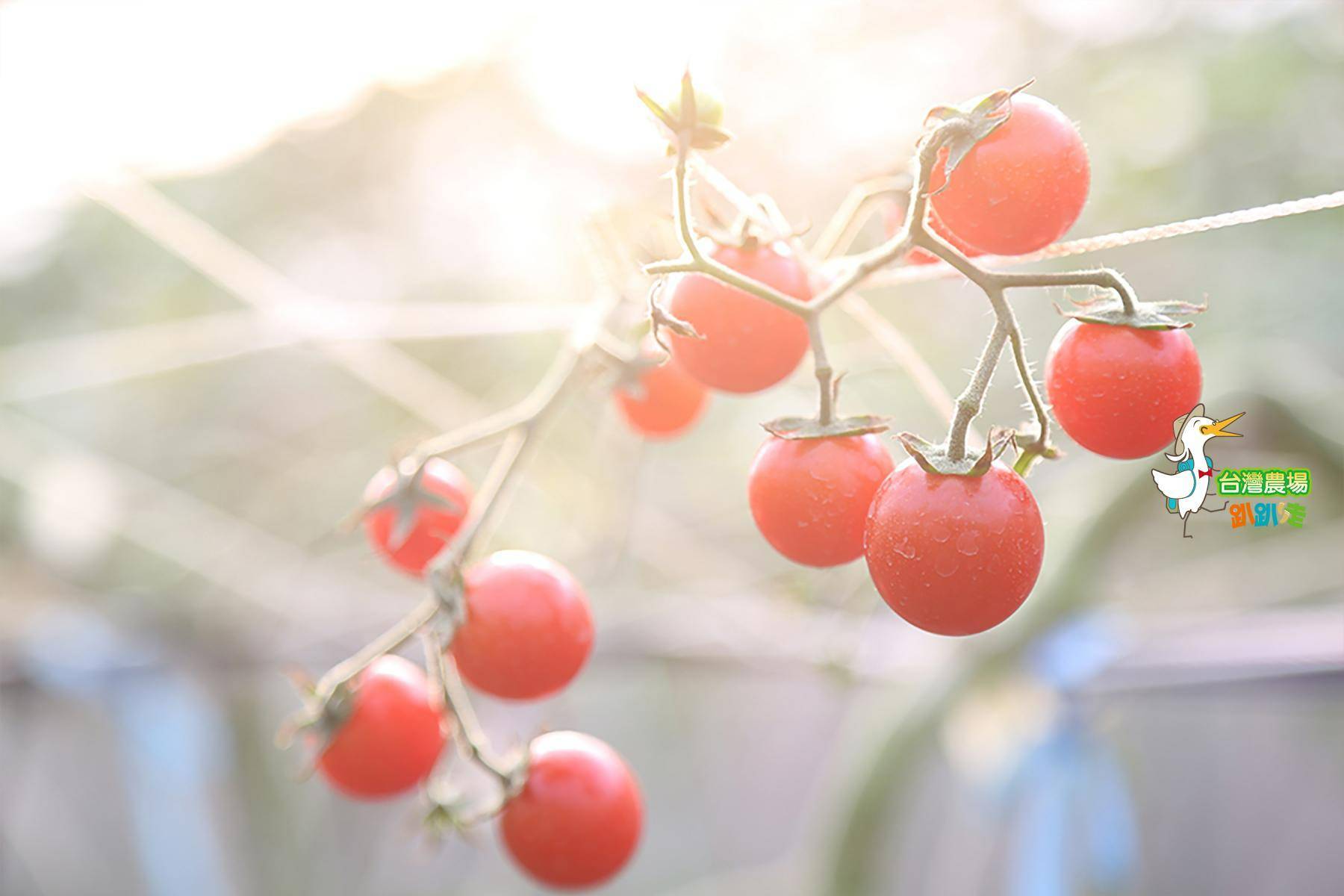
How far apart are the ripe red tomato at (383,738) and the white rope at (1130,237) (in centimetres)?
32

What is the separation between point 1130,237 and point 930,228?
8 cm

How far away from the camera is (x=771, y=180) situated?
6.88ft

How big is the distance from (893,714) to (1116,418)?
0.69 m

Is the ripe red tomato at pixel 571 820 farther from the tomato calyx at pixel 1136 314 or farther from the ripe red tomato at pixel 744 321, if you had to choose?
the tomato calyx at pixel 1136 314

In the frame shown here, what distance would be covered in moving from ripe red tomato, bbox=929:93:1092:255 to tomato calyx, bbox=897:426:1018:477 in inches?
2.9

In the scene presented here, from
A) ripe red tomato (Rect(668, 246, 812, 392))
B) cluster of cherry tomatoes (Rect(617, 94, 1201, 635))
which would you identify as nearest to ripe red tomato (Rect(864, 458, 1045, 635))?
cluster of cherry tomatoes (Rect(617, 94, 1201, 635))

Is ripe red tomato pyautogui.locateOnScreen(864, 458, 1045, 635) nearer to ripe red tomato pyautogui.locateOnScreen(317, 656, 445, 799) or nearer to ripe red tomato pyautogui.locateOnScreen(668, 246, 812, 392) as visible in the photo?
ripe red tomato pyautogui.locateOnScreen(668, 246, 812, 392)

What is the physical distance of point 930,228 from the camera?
413 millimetres

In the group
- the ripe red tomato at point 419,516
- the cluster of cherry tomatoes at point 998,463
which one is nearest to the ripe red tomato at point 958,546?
the cluster of cherry tomatoes at point 998,463

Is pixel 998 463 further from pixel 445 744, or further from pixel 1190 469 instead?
pixel 445 744

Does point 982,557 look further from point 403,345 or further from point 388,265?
point 388,265

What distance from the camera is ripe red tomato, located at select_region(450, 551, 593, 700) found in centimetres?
50

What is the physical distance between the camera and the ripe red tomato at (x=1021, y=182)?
37cm

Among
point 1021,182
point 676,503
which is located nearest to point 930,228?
point 1021,182
